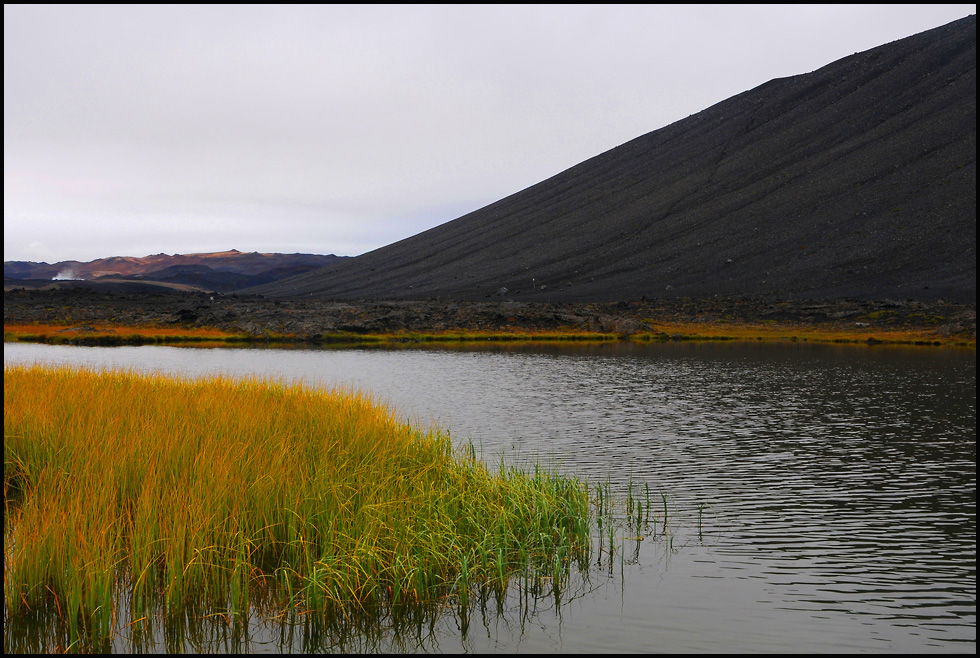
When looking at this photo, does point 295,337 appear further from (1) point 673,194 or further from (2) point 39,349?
(1) point 673,194

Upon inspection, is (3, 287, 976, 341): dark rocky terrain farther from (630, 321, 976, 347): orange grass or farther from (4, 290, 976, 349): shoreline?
(630, 321, 976, 347): orange grass

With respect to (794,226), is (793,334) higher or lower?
lower

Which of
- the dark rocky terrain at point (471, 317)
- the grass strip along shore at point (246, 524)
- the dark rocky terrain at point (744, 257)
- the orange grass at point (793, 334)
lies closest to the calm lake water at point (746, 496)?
the grass strip along shore at point (246, 524)

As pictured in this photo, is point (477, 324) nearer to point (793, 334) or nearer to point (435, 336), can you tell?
point (435, 336)

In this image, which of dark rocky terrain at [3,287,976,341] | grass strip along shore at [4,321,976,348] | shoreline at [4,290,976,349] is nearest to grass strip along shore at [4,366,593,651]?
grass strip along shore at [4,321,976,348]

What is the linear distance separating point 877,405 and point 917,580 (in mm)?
21889

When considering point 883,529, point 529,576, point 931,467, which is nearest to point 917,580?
point 883,529

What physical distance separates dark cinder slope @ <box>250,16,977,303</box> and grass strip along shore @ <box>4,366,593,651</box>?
382ft

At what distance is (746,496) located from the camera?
15797mm

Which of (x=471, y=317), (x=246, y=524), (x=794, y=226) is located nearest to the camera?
(x=246, y=524)

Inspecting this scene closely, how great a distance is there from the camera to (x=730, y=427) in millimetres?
25031

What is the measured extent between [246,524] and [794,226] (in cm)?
16391

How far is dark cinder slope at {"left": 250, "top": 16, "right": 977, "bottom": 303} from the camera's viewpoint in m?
138

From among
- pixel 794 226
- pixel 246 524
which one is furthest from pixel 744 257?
pixel 246 524
